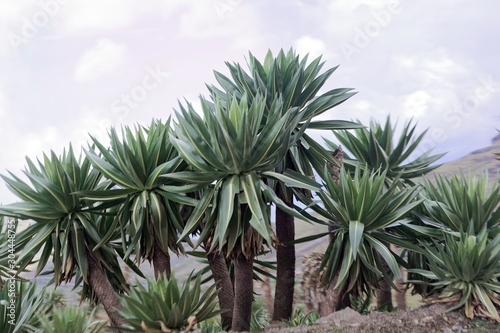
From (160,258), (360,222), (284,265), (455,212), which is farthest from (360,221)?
(160,258)

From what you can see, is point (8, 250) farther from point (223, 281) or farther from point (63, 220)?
point (223, 281)

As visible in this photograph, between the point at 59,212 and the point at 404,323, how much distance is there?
5.59 metres

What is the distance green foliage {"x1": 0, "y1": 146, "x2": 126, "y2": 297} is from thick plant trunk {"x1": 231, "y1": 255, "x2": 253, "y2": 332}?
222 centimetres

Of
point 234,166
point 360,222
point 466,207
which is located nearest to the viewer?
point 234,166

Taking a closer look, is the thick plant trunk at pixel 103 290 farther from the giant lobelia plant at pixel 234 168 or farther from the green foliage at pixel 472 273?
the green foliage at pixel 472 273

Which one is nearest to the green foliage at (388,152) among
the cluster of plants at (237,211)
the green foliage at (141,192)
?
the cluster of plants at (237,211)

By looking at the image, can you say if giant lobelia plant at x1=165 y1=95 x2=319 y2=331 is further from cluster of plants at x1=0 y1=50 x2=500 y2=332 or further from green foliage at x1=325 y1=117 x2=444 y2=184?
green foliage at x1=325 y1=117 x2=444 y2=184

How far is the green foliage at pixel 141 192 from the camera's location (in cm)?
815

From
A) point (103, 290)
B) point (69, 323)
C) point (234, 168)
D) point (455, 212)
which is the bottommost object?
point (69, 323)

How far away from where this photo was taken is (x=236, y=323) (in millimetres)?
8828

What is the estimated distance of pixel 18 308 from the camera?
895 centimetres

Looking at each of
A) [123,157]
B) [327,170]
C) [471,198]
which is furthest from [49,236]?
[471,198]

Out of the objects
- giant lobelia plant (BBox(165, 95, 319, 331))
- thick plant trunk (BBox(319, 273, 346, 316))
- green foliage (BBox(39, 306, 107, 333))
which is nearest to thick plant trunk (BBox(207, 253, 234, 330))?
giant lobelia plant (BBox(165, 95, 319, 331))

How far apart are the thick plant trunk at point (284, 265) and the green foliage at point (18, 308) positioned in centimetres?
400
